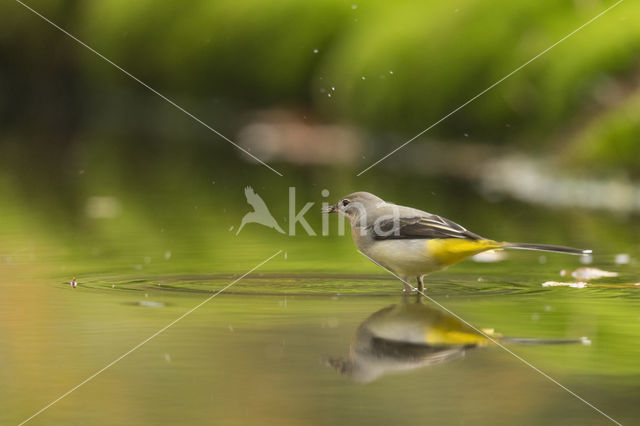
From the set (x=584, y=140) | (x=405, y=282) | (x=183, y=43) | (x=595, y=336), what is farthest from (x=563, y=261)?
(x=183, y=43)

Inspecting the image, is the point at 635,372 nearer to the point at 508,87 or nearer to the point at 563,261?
the point at 563,261

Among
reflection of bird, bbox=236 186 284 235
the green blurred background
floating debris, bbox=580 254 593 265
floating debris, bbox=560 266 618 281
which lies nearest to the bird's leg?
floating debris, bbox=560 266 618 281

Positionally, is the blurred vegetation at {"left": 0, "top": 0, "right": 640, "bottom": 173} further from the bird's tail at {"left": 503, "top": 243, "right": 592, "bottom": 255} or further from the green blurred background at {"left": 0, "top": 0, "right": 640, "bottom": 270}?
the bird's tail at {"left": 503, "top": 243, "right": 592, "bottom": 255}

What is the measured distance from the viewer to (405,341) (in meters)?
7.27

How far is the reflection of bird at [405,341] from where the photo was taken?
6.62m

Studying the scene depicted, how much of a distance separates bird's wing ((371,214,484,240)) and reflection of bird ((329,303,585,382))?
86cm

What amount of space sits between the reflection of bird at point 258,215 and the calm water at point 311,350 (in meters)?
3.59

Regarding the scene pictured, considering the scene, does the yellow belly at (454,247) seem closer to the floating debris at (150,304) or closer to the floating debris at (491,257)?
the floating debris at (150,304)

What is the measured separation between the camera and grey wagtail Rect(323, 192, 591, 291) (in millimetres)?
9203

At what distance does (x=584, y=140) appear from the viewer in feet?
55.4

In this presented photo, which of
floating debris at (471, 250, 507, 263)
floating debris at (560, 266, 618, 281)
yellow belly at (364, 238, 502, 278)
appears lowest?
floating debris at (560, 266, 618, 281)

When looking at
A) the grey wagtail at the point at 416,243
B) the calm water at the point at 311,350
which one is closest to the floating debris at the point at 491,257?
the calm water at the point at 311,350

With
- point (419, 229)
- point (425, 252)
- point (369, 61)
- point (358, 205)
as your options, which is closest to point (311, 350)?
point (425, 252)

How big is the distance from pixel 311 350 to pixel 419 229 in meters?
2.48
